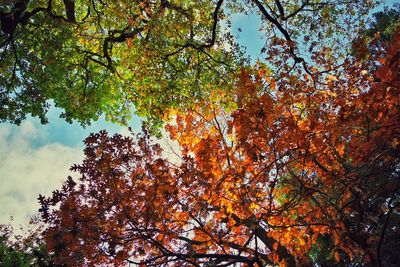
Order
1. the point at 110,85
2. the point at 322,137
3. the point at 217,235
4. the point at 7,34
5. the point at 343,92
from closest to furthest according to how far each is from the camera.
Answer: the point at 322,137 → the point at 217,235 → the point at 343,92 → the point at 7,34 → the point at 110,85

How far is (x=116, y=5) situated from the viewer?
1417cm

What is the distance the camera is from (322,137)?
727cm

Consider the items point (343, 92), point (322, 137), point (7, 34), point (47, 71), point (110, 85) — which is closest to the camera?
point (322, 137)

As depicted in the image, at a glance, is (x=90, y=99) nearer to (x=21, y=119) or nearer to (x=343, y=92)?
(x=21, y=119)

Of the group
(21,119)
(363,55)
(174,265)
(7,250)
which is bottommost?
(174,265)

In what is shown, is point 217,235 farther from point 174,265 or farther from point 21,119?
point 21,119

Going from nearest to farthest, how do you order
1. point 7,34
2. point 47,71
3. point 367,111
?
1. point 367,111
2. point 7,34
3. point 47,71

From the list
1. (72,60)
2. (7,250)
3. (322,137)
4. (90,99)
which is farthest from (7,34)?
(322,137)

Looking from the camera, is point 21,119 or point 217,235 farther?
point 21,119

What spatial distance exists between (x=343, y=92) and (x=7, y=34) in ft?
39.6

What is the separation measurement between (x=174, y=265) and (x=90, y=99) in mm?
11161

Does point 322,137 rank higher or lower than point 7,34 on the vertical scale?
lower

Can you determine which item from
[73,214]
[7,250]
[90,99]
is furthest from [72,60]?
[73,214]

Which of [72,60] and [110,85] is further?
[110,85]
